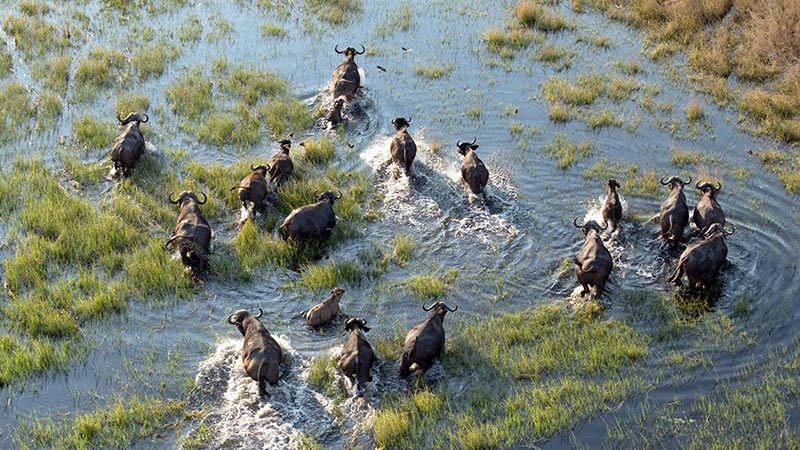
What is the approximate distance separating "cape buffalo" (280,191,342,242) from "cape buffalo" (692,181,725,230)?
5.58m

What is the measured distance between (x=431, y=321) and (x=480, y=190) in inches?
156

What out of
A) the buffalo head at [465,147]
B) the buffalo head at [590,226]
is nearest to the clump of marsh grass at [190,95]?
the buffalo head at [465,147]

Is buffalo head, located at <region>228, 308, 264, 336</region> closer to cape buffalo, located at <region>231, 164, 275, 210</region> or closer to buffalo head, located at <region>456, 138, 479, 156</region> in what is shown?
cape buffalo, located at <region>231, 164, 275, 210</region>

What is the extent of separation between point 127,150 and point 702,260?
31.3 feet

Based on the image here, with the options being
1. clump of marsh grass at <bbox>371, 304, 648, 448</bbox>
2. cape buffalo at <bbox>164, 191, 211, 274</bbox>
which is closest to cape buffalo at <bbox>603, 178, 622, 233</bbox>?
clump of marsh grass at <bbox>371, 304, 648, 448</bbox>

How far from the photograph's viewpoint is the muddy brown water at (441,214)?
1059 centimetres

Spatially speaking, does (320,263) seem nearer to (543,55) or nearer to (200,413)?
(200,413)

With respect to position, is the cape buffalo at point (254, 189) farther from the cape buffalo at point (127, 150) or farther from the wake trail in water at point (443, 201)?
the cape buffalo at point (127, 150)

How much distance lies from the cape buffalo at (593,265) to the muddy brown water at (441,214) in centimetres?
34

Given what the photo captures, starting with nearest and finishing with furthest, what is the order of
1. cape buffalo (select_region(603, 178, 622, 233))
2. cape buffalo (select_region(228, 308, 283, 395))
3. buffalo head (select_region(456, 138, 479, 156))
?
1. cape buffalo (select_region(228, 308, 283, 395))
2. cape buffalo (select_region(603, 178, 622, 233))
3. buffalo head (select_region(456, 138, 479, 156))

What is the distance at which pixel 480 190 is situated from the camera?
47.1ft

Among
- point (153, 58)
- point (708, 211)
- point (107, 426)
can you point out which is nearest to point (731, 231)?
point (708, 211)

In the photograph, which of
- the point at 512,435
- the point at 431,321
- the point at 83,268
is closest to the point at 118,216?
the point at 83,268

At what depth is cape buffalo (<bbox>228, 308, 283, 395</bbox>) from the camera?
33.8 ft
